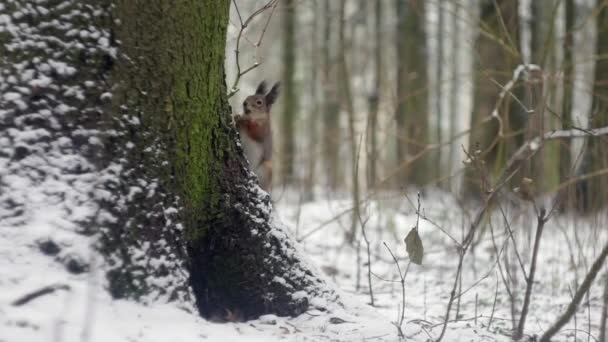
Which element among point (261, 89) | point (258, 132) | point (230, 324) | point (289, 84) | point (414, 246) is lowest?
point (230, 324)

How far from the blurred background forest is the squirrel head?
0.87 ft

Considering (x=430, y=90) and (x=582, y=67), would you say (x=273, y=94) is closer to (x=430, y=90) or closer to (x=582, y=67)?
(x=430, y=90)

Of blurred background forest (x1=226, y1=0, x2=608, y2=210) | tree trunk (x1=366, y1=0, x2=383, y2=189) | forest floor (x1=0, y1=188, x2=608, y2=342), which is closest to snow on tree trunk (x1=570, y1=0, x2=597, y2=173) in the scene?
blurred background forest (x1=226, y1=0, x2=608, y2=210)

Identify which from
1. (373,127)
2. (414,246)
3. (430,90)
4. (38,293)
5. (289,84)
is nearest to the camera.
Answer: (38,293)

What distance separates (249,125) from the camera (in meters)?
4.08

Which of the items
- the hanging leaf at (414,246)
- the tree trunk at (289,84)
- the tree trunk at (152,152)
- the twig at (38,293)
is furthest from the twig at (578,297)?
the tree trunk at (289,84)

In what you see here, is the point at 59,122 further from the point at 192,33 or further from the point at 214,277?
the point at 214,277

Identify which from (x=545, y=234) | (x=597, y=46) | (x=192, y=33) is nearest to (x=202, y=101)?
(x=192, y=33)

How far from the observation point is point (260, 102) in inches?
154

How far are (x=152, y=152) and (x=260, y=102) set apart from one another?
171 cm

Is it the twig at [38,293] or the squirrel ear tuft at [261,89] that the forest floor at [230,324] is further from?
the squirrel ear tuft at [261,89]

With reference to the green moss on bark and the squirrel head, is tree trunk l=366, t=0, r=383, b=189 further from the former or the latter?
the green moss on bark

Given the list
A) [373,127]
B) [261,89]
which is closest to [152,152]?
[261,89]

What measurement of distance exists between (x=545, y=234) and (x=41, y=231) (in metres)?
5.55
